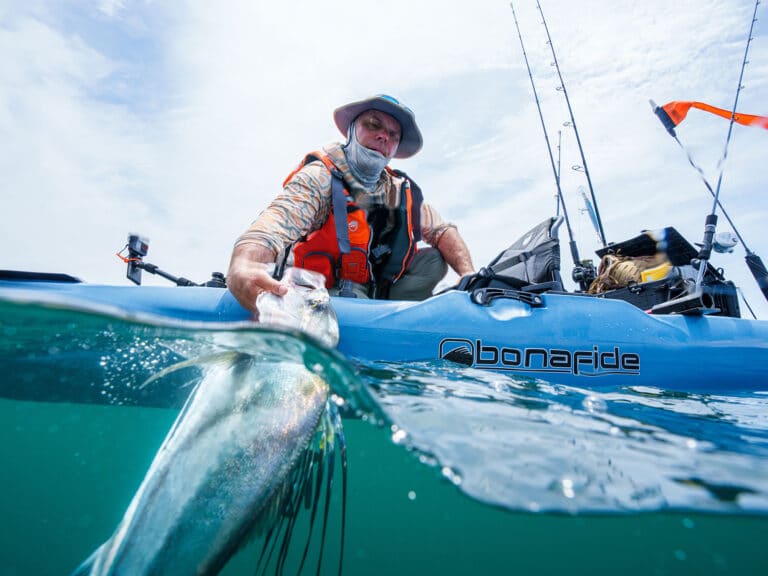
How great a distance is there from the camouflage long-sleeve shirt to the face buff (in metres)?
0.06

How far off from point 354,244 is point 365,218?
275 millimetres

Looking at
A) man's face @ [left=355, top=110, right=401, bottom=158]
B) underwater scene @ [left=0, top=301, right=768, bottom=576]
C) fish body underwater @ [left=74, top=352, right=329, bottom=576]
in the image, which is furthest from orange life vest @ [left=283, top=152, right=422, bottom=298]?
fish body underwater @ [left=74, top=352, right=329, bottom=576]

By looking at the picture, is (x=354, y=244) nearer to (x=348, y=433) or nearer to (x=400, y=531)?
(x=348, y=433)

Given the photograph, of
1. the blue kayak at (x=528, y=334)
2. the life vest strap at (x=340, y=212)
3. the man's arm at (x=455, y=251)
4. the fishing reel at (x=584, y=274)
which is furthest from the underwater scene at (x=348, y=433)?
the fishing reel at (x=584, y=274)

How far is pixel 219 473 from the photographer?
1116 mm

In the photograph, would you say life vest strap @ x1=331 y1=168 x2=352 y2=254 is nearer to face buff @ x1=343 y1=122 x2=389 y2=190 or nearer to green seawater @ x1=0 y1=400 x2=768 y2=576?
face buff @ x1=343 y1=122 x2=389 y2=190

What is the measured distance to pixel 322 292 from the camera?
1.85 meters

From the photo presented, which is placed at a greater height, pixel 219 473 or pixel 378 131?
pixel 378 131

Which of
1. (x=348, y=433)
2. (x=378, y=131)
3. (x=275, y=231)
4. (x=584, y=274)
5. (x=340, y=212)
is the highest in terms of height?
(x=378, y=131)

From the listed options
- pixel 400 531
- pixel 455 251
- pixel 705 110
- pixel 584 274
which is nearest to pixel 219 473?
pixel 455 251

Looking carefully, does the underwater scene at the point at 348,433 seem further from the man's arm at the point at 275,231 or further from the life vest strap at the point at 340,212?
the life vest strap at the point at 340,212

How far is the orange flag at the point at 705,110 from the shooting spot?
12.6 ft

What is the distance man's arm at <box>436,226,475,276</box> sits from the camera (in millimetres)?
3635

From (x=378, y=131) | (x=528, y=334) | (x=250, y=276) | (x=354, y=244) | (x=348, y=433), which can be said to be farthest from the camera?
(x=378, y=131)
